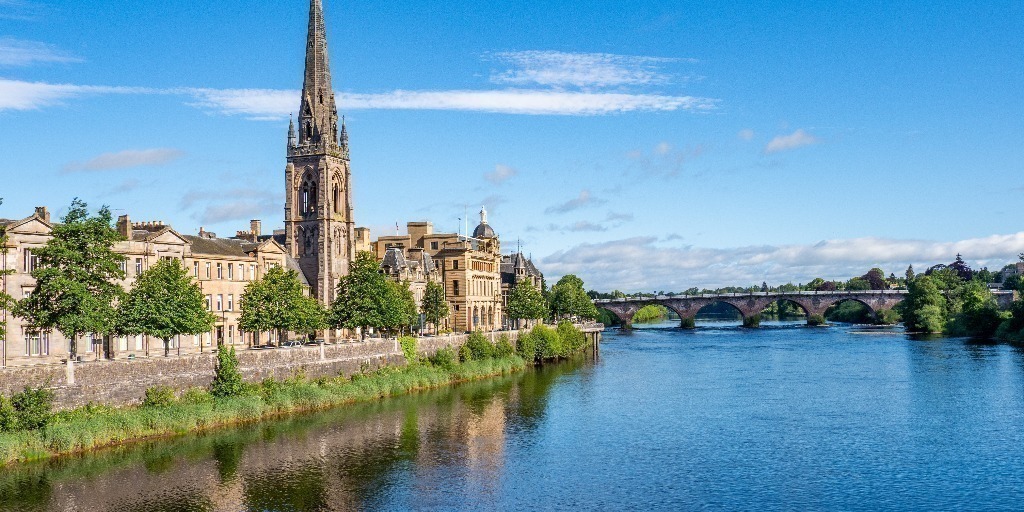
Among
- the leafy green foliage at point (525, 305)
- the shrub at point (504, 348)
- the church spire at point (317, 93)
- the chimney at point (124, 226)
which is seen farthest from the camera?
the leafy green foliage at point (525, 305)


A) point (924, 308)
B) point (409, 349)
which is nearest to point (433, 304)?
point (409, 349)

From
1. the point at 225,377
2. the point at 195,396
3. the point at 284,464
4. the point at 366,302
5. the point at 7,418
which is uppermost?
the point at 366,302

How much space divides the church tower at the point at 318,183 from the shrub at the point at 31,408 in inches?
2146

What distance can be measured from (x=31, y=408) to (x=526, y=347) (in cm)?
6456

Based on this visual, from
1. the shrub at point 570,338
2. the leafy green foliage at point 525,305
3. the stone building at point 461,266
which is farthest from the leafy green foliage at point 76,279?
the leafy green foliage at point 525,305

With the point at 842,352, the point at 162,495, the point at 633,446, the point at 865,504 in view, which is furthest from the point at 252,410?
the point at 842,352

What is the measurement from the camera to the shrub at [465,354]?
95512mm

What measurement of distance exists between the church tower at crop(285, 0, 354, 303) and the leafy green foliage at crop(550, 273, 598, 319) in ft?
162

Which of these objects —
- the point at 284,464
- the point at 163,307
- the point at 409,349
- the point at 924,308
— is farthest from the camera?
the point at 924,308

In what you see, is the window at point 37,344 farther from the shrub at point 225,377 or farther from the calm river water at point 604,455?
the calm river water at point 604,455

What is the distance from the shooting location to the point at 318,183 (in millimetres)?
108688

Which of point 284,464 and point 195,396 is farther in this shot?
point 195,396

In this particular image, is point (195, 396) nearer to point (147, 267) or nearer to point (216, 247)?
point (147, 267)

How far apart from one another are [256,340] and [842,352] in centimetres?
7061
